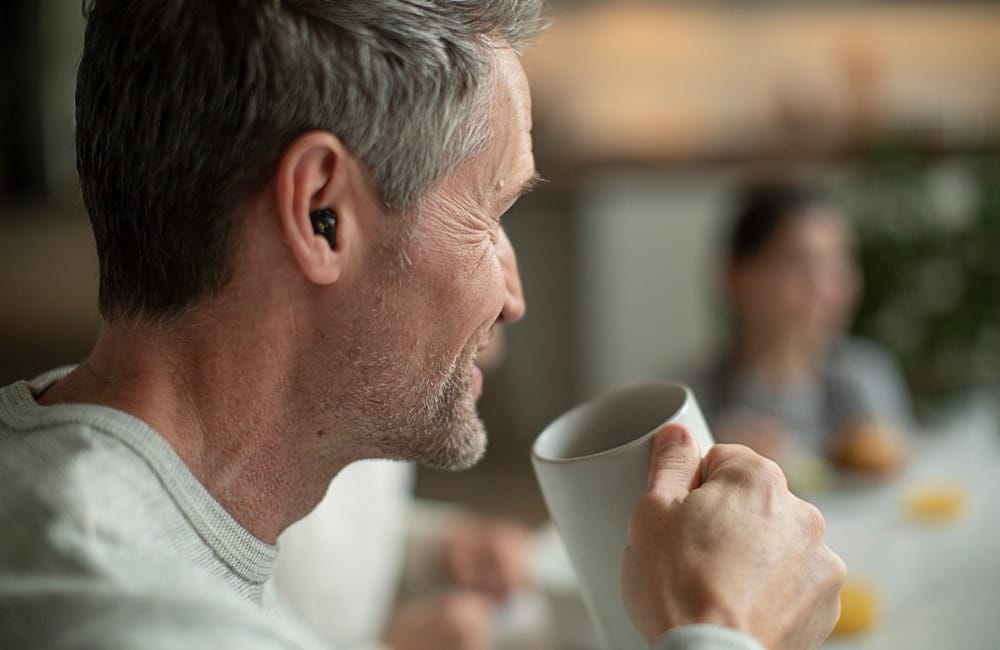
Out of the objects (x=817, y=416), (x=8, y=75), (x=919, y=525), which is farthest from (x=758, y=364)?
(x=8, y=75)

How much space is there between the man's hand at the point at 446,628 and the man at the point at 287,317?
0.42 meters

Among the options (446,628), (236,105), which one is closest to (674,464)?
(236,105)

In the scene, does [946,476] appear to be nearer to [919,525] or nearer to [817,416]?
[919,525]

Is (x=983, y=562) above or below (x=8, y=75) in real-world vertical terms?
above

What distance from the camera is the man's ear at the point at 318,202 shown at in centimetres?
60

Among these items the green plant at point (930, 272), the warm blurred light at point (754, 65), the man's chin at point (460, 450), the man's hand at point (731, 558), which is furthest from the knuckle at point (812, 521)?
the warm blurred light at point (754, 65)

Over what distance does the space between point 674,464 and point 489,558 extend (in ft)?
2.16

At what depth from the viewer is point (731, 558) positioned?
1.88 feet

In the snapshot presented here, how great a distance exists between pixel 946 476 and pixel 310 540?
2.92 feet

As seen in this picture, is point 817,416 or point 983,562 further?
point 817,416

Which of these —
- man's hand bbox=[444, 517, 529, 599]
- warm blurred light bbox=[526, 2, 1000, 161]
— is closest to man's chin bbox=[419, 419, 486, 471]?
man's hand bbox=[444, 517, 529, 599]

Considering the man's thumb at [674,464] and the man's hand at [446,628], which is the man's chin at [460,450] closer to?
the man's thumb at [674,464]

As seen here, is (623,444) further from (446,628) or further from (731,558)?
(446,628)

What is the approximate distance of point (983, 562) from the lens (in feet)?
3.71
